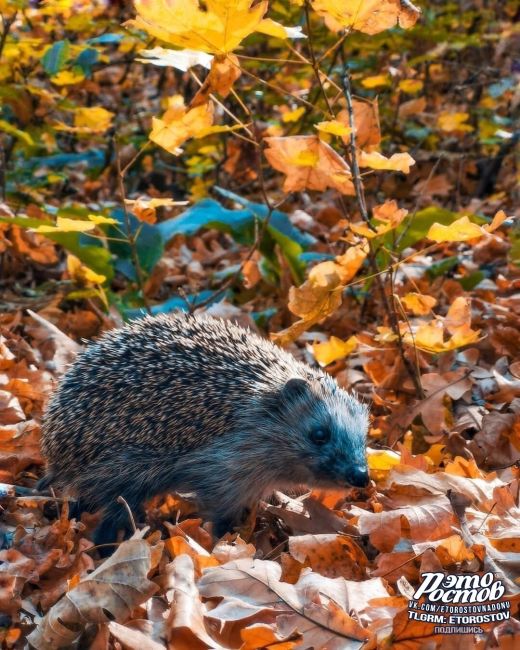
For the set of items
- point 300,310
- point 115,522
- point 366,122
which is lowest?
point 115,522

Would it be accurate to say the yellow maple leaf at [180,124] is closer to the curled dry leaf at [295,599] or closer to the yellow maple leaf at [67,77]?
the curled dry leaf at [295,599]

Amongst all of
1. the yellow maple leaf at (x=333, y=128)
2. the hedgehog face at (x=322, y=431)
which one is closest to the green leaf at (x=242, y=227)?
the hedgehog face at (x=322, y=431)

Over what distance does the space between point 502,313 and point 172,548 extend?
10.5 feet

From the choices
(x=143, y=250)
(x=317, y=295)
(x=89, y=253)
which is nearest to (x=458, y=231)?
(x=317, y=295)

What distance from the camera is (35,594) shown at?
3.60 metres

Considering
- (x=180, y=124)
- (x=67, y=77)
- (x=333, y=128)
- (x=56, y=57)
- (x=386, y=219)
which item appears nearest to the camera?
(x=333, y=128)

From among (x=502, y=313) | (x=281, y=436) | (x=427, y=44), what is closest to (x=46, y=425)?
(x=281, y=436)

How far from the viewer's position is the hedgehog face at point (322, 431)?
457cm

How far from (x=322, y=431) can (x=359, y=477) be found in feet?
1.33

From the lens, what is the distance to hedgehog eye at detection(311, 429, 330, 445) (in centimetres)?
474

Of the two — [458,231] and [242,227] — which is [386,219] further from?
[242,227]

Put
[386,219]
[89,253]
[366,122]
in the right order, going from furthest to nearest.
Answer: [89,253], [366,122], [386,219]

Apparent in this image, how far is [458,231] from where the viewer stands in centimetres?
423

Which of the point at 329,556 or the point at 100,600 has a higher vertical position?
the point at 100,600
